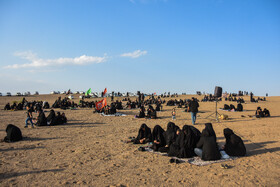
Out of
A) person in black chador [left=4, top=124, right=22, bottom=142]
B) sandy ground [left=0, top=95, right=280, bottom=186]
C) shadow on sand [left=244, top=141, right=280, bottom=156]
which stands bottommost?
sandy ground [left=0, top=95, right=280, bottom=186]

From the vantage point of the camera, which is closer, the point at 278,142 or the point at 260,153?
the point at 260,153

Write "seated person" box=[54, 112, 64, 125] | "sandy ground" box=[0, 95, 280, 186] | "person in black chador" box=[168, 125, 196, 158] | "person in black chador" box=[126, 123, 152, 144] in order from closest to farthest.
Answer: "sandy ground" box=[0, 95, 280, 186], "person in black chador" box=[168, 125, 196, 158], "person in black chador" box=[126, 123, 152, 144], "seated person" box=[54, 112, 64, 125]

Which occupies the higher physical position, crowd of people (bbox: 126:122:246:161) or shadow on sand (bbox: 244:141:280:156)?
crowd of people (bbox: 126:122:246:161)

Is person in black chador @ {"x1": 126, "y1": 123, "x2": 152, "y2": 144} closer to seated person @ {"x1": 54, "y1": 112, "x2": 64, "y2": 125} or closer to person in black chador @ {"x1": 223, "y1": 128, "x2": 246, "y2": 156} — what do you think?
person in black chador @ {"x1": 223, "y1": 128, "x2": 246, "y2": 156}

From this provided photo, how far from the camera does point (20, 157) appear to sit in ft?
23.3

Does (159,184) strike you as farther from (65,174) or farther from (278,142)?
(278,142)

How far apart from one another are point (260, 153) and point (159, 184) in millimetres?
4415

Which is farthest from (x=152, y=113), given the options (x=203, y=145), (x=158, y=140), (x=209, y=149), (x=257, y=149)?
(x=209, y=149)

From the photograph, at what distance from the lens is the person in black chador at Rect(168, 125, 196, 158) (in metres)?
6.70

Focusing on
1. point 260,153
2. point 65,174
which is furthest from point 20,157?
point 260,153

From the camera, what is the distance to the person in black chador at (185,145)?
22.0ft

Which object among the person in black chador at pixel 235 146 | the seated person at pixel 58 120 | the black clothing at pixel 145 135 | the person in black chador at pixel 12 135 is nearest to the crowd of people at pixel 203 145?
the person in black chador at pixel 235 146

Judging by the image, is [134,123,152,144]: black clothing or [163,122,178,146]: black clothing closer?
[163,122,178,146]: black clothing

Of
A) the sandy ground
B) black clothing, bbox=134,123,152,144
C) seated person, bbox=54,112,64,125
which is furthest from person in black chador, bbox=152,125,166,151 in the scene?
seated person, bbox=54,112,64,125
